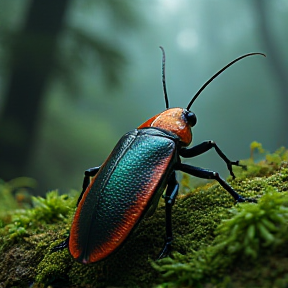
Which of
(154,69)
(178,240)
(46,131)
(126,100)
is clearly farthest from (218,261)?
(154,69)

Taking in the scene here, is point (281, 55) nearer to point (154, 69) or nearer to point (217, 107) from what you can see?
point (217, 107)

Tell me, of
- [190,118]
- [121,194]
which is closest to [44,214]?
[121,194]

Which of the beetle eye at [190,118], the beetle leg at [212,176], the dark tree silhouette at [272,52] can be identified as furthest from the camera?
the dark tree silhouette at [272,52]

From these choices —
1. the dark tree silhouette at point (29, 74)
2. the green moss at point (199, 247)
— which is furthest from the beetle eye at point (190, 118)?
the dark tree silhouette at point (29, 74)

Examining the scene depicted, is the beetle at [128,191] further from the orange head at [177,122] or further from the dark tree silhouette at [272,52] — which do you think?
the dark tree silhouette at [272,52]

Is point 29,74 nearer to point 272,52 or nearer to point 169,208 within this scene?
point 169,208

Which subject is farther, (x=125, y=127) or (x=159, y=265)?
(x=125, y=127)
